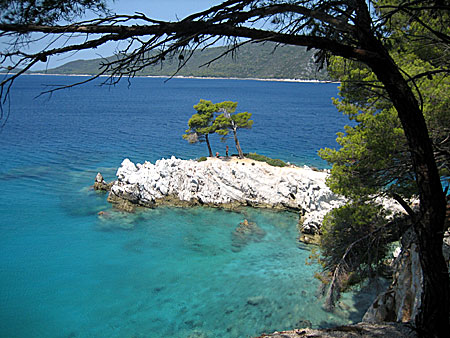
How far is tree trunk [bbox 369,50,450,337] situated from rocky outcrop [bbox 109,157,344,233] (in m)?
21.8

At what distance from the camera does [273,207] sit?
26.9 m

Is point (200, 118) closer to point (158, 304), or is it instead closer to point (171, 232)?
point (171, 232)

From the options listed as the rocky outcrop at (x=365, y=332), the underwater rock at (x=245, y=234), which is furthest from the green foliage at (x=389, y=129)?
the underwater rock at (x=245, y=234)

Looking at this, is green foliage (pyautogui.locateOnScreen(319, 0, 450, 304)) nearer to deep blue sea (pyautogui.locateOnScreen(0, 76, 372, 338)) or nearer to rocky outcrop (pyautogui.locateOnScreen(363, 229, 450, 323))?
rocky outcrop (pyautogui.locateOnScreen(363, 229, 450, 323))

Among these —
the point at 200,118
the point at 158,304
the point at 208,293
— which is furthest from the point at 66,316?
the point at 200,118

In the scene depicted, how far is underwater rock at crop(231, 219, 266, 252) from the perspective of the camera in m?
21.3

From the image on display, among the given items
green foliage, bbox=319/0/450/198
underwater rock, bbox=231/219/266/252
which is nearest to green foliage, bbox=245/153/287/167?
underwater rock, bbox=231/219/266/252

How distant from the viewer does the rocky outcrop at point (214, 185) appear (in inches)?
1077

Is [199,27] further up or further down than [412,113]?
further up

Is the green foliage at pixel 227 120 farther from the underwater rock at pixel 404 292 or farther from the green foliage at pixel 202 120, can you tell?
the underwater rock at pixel 404 292

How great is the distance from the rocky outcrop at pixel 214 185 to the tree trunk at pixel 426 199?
2184cm

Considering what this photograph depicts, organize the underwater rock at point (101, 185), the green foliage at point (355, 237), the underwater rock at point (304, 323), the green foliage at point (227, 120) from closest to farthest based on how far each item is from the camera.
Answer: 1. the green foliage at point (355, 237)
2. the underwater rock at point (304, 323)
3. the underwater rock at point (101, 185)
4. the green foliage at point (227, 120)

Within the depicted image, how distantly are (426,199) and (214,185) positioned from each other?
967 inches

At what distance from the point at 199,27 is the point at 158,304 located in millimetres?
14078
